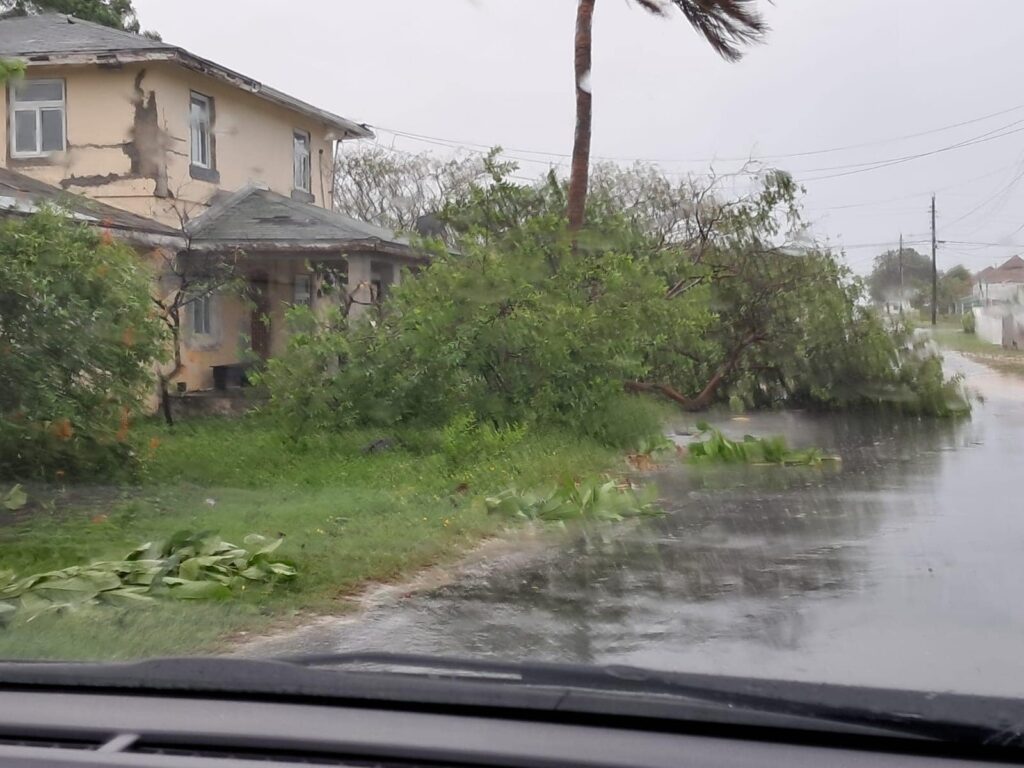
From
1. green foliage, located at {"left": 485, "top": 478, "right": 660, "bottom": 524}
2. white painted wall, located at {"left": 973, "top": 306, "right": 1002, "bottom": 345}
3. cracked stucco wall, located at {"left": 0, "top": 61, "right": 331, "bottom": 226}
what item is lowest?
green foliage, located at {"left": 485, "top": 478, "right": 660, "bottom": 524}

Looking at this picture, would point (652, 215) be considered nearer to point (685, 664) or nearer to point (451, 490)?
point (451, 490)

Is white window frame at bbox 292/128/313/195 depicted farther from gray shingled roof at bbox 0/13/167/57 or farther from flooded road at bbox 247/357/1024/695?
flooded road at bbox 247/357/1024/695

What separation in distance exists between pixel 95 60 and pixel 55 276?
7.39m

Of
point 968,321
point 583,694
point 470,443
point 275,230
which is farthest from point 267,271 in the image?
point 583,694

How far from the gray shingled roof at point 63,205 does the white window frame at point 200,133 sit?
1.81 meters

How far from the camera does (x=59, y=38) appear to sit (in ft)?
58.3

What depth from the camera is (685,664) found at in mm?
5703

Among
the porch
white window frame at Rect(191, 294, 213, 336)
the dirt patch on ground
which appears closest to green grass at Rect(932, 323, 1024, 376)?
the porch

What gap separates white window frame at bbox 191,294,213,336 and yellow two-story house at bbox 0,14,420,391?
0.02 m

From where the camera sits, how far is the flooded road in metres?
5.92

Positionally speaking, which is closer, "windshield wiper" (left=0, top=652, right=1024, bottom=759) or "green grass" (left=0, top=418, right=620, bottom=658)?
"windshield wiper" (left=0, top=652, right=1024, bottom=759)

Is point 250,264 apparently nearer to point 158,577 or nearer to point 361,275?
point 361,275

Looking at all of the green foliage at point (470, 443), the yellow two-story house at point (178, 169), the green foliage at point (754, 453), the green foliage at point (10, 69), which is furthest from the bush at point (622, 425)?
the green foliage at point (10, 69)

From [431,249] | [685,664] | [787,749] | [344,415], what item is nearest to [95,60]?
[431,249]
